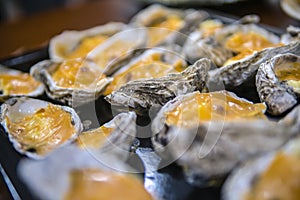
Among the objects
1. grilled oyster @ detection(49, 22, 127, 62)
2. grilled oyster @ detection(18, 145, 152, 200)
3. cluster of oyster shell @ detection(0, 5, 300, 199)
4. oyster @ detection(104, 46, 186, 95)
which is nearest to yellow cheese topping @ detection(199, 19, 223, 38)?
cluster of oyster shell @ detection(0, 5, 300, 199)

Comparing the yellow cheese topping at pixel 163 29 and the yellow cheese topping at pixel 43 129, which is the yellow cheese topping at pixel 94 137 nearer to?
the yellow cheese topping at pixel 43 129

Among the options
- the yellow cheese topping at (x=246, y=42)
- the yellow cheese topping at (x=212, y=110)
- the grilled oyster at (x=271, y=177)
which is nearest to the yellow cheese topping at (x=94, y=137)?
the yellow cheese topping at (x=212, y=110)

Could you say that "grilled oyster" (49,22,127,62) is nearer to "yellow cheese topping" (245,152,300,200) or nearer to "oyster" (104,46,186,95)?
"oyster" (104,46,186,95)

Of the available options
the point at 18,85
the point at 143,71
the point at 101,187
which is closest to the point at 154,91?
the point at 143,71

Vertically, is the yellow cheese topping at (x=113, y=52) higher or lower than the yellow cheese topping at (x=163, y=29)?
higher

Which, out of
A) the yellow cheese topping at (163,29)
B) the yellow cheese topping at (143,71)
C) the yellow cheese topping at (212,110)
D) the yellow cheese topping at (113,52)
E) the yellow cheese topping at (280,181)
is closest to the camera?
the yellow cheese topping at (280,181)

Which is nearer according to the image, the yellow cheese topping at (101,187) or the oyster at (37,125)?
the yellow cheese topping at (101,187)

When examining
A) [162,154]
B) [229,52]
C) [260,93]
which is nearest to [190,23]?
[229,52]
